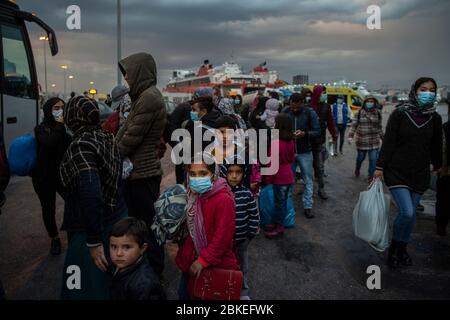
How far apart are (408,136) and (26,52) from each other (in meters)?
7.55

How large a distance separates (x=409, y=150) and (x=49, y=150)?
3813 mm

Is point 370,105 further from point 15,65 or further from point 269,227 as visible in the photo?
point 15,65

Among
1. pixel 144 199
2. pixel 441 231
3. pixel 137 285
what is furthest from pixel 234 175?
pixel 441 231

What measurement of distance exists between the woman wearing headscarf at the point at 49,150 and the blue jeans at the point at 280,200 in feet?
8.62

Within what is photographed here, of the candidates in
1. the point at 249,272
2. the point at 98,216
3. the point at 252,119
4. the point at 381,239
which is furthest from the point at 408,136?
the point at 252,119

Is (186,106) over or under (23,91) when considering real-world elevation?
under

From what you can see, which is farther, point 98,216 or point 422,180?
point 422,180

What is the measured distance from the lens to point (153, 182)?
10.9 feet

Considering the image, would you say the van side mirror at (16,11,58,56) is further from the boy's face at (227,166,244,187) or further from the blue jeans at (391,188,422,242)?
the blue jeans at (391,188,422,242)

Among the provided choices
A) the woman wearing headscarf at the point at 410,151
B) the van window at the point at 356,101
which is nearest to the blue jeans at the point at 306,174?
the woman wearing headscarf at the point at 410,151

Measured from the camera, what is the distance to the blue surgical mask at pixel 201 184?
237cm

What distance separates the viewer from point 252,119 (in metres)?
7.88
